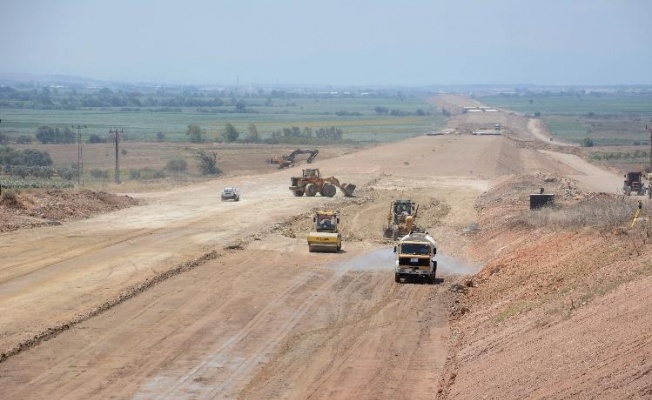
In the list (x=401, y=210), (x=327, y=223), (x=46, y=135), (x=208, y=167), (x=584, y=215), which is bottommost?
(x=46, y=135)

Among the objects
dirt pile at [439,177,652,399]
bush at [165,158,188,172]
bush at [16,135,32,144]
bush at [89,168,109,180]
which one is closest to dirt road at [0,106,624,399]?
dirt pile at [439,177,652,399]

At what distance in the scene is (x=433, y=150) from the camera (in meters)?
129

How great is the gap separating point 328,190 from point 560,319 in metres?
48.7

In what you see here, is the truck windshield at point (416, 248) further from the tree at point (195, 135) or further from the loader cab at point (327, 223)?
the tree at point (195, 135)

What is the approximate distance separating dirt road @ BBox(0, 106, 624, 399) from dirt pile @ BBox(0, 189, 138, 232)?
1736 millimetres

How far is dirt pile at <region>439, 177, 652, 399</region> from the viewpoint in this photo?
19.4 metres

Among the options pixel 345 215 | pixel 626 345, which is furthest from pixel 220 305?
pixel 345 215

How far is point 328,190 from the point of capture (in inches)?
2894

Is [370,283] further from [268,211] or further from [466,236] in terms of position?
[268,211]

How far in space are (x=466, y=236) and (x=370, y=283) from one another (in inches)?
576

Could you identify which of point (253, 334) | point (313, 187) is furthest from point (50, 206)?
point (253, 334)

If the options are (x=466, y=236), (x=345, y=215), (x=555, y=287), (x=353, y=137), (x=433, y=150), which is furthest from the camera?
(x=353, y=137)

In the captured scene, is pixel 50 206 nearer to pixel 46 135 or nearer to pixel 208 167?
pixel 208 167

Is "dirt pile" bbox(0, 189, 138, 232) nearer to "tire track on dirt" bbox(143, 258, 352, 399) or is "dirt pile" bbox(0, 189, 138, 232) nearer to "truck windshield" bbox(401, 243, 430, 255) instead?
"tire track on dirt" bbox(143, 258, 352, 399)
